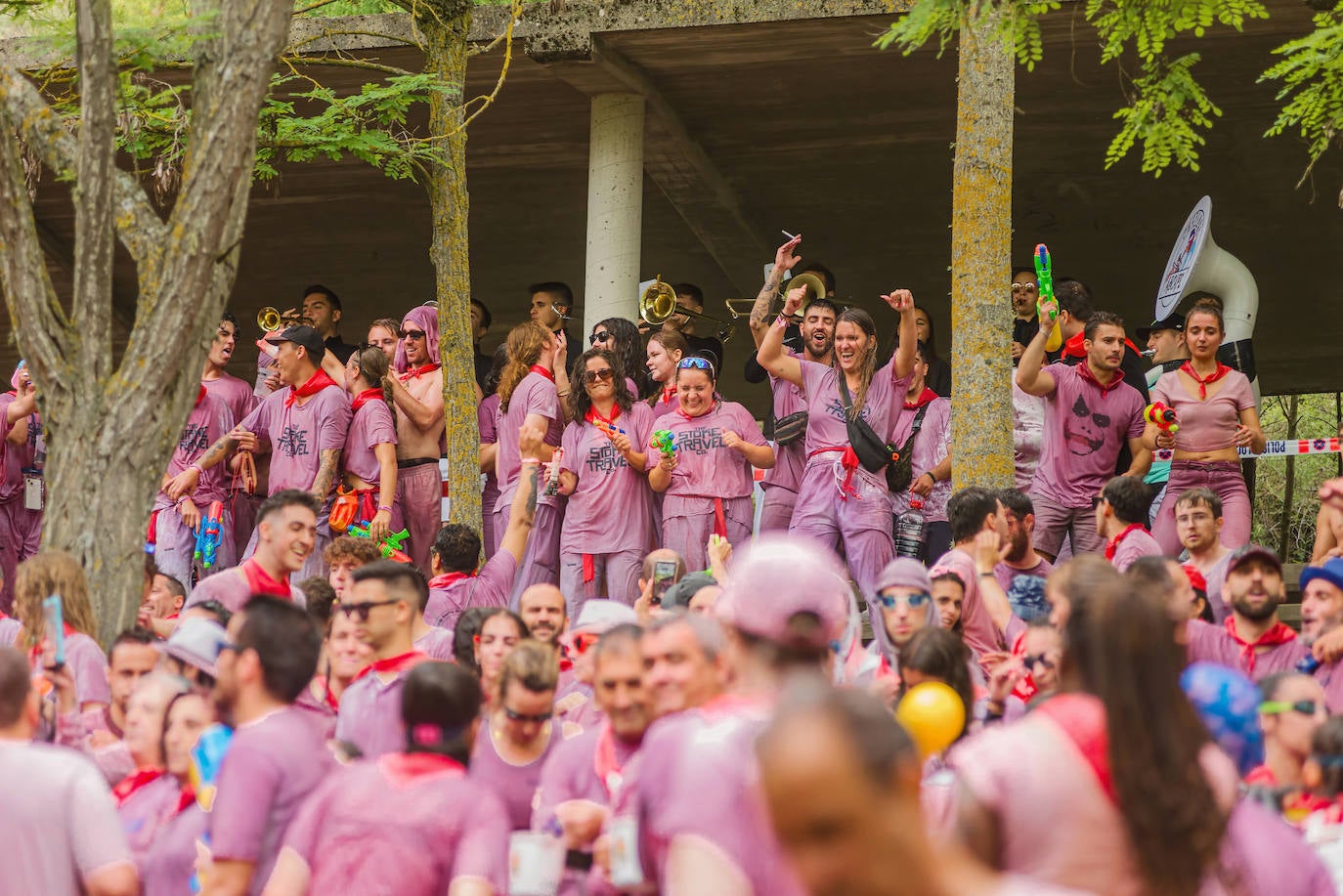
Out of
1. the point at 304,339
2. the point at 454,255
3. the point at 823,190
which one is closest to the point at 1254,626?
the point at 454,255

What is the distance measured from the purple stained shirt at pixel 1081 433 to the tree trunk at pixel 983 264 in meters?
1.25

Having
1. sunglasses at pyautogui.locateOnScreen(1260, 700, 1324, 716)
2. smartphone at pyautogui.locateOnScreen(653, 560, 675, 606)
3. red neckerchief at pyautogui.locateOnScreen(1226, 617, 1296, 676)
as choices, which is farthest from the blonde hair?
red neckerchief at pyautogui.locateOnScreen(1226, 617, 1296, 676)

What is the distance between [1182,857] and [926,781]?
1.87 metres

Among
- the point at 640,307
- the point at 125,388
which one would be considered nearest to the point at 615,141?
the point at 640,307

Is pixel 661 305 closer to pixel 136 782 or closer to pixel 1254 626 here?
pixel 1254 626

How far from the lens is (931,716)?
4996 mm

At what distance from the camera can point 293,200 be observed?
1688 cm

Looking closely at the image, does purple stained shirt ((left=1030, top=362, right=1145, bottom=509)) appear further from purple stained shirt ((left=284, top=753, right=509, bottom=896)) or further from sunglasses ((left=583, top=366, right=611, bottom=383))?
purple stained shirt ((left=284, top=753, right=509, bottom=896))

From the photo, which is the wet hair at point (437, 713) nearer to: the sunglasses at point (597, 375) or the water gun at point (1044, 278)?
the water gun at point (1044, 278)

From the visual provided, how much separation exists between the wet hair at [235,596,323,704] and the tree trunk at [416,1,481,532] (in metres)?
5.45

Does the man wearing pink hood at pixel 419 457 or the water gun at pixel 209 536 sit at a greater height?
the man wearing pink hood at pixel 419 457

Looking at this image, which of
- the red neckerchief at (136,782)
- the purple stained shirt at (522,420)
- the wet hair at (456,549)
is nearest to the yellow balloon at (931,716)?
the red neckerchief at (136,782)

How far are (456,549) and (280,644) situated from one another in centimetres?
411

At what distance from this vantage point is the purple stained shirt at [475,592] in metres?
8.59
